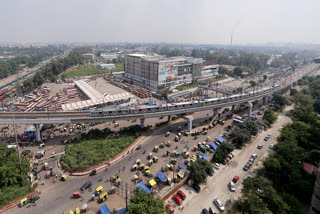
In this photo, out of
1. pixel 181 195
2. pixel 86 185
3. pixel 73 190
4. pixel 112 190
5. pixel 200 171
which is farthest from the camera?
pixel 200 171

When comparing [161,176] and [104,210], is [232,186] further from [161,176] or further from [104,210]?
[104,210]

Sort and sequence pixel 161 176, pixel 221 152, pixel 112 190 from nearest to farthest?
pixel 112 190, pixel 161 176, pixel 221 152

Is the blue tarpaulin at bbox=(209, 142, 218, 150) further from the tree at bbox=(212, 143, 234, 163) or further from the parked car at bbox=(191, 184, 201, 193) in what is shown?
the parked car at bbox=(191, 184, 201, 193)

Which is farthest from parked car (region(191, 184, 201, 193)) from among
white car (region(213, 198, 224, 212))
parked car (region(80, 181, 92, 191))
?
parked car (region(80, 181, 92, 191))

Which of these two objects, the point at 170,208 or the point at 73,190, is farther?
the point at 73,190

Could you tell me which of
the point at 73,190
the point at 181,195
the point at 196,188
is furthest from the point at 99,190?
the point at 196,188

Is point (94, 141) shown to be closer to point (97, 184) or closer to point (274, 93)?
point (97, 184)

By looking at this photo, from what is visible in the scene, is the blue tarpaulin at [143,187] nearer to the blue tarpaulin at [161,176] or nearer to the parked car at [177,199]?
the blue tarpaulin at [161,176]

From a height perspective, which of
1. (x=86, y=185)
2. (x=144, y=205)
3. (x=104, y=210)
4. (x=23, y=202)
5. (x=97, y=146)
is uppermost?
(x=144, y=205)
